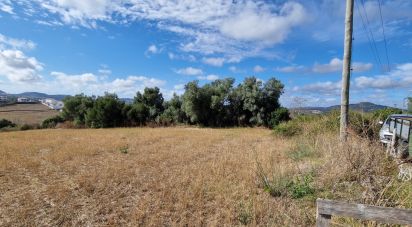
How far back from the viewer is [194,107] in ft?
93.1

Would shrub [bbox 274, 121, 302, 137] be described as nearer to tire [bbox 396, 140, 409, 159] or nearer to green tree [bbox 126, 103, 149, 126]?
tire [bbox 396, 140, 409, 159]

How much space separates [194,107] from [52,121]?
71.7ft

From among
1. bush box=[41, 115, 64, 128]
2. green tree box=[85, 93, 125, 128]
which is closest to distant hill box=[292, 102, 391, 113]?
green tree box=[85, 93, 125, 128]

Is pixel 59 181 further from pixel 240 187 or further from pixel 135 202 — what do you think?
pixel 240 187

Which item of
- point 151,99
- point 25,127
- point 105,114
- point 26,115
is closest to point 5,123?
point 25,127

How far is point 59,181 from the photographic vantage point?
7168 millimetres

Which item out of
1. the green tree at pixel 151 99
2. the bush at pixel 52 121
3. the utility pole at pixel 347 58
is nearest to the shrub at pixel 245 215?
the utility pole at pixel 347 58

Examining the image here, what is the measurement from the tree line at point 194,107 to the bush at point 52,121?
1212 mm

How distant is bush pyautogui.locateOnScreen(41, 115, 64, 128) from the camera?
120 ft

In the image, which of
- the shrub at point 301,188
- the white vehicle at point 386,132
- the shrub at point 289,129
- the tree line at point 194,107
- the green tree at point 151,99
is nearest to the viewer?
the shrub at point 301,188

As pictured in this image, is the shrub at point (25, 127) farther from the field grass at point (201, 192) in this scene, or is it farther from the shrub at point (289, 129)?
the shrub at point (289, 129)

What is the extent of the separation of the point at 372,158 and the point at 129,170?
621 centimetres

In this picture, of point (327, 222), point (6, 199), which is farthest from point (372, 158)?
point (6, 199)

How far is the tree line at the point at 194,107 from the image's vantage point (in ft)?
85.6
